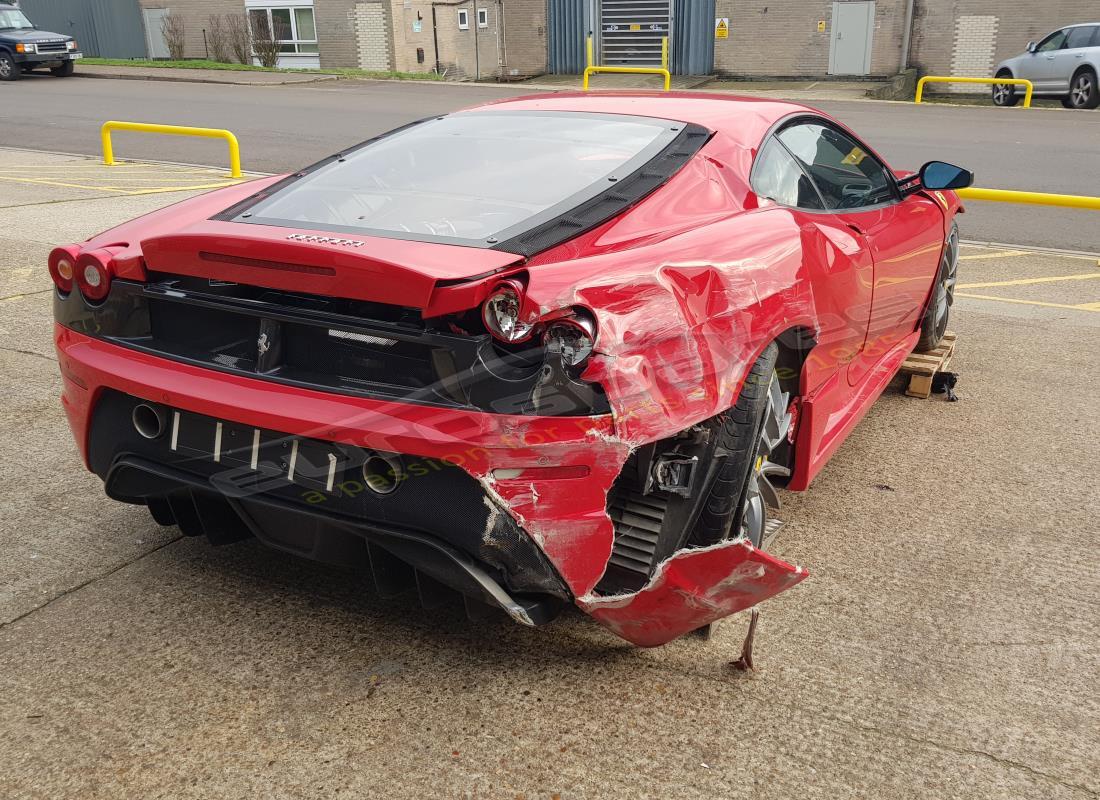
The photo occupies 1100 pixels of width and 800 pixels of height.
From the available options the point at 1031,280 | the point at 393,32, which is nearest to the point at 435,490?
the point at 1031,280

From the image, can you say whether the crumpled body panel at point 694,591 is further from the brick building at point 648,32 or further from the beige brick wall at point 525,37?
the beige brick wall at point 525,37

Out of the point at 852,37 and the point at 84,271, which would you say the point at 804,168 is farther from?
the point at 852,37

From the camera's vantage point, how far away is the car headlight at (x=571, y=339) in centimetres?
241

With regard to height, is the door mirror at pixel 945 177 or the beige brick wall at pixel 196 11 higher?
the beige brick wall at pixel 196 11

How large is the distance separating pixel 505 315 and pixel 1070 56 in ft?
73.7

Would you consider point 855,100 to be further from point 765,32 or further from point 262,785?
point 262,785

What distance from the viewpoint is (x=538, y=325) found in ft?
7.92

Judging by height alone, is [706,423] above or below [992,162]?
above

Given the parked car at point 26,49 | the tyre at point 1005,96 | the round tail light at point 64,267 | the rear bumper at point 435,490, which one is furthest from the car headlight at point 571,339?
the parked car at point 26,49

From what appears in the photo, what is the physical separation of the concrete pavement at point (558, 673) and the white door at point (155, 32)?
32938mm

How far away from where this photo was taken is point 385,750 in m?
2.53

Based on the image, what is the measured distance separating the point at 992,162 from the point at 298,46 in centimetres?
2349

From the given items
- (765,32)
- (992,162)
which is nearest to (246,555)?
(992,162)

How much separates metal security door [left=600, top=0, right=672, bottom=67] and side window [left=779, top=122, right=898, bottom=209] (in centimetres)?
2784
